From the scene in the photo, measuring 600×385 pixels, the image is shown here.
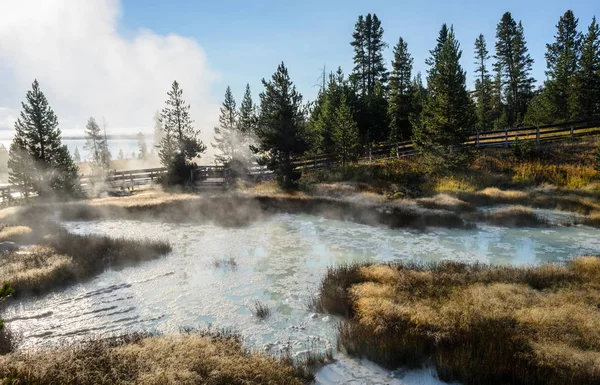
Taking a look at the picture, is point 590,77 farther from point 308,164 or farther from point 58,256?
point 58,256

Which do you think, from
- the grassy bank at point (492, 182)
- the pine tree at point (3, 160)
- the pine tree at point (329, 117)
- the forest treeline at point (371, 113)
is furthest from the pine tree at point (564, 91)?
the pine tree at point (3, 160)

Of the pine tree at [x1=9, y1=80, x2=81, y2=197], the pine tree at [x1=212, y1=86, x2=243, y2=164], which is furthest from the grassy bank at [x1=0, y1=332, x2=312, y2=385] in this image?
the pine tree at [x1=212, y1=86, x2=243, y2=164]

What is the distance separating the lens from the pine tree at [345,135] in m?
32.1

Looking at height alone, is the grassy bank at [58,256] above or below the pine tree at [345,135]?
below

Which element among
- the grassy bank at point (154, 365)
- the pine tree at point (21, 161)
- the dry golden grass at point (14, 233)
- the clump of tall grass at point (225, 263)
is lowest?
the clump of tall grass at point (225, 263)

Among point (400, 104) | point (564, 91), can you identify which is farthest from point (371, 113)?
point (564, 91)

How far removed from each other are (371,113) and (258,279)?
31368 mm

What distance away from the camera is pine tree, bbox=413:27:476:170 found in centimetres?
2689

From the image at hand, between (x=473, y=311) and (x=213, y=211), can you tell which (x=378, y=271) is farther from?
(x=213, y=211)

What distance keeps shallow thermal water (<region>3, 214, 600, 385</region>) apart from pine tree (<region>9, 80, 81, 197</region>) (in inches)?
667

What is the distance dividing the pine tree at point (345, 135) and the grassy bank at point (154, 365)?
91.0ft

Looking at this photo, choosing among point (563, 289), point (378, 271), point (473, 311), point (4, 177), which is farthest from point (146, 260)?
point (4, 177)

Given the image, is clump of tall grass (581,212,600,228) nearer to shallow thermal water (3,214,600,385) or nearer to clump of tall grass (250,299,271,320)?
shallow thermal water (3,214,600,385)

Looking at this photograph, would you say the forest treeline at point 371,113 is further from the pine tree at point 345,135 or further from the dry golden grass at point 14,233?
the dry golden grass at point 14,233
